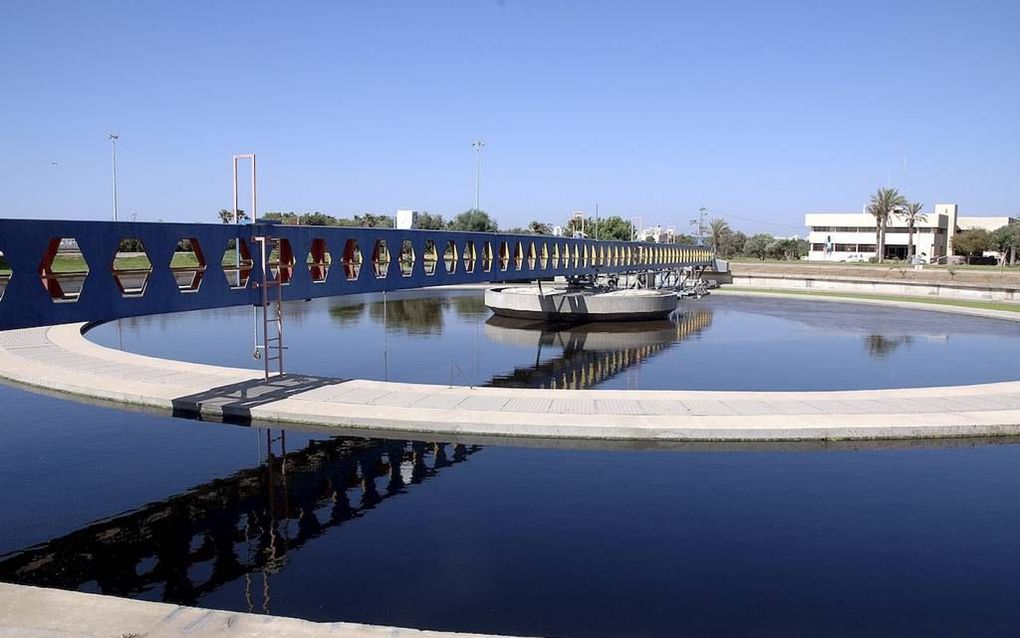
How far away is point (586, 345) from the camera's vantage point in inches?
1453

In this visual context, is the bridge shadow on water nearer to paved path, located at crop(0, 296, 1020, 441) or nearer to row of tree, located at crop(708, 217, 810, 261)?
paved path, located at crop(0, 296, 1020, 441)

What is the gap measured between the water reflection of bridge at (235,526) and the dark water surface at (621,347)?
30.6ft

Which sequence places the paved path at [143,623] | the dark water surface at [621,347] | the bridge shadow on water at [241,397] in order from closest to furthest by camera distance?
1. the paved path at [143,623]
2. the bridge shadow on water at [241,397]
3. the dark water surface at [621,347]

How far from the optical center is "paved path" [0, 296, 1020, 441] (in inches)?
695

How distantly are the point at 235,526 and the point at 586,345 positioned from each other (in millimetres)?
25607

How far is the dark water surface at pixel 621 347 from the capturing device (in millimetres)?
27422

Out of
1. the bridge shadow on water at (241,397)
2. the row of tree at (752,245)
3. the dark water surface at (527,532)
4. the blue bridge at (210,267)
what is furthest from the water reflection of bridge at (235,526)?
the row of tree at (752,245)

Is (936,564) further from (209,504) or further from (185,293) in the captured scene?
(185,293)

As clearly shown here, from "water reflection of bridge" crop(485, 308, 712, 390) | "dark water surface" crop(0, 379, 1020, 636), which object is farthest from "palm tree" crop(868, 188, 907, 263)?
"dark water surface" crop(0, 379, 1020, 636)

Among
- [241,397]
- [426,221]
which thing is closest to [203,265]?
[241,397]

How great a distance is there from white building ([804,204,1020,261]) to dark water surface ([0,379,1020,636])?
118 meters

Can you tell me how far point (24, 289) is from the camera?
13695mm

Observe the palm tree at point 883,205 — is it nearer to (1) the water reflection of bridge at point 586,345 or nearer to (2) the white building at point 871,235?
(2) the white building at point 871,235

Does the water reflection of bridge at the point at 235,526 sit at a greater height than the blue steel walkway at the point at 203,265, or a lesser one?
lesser
